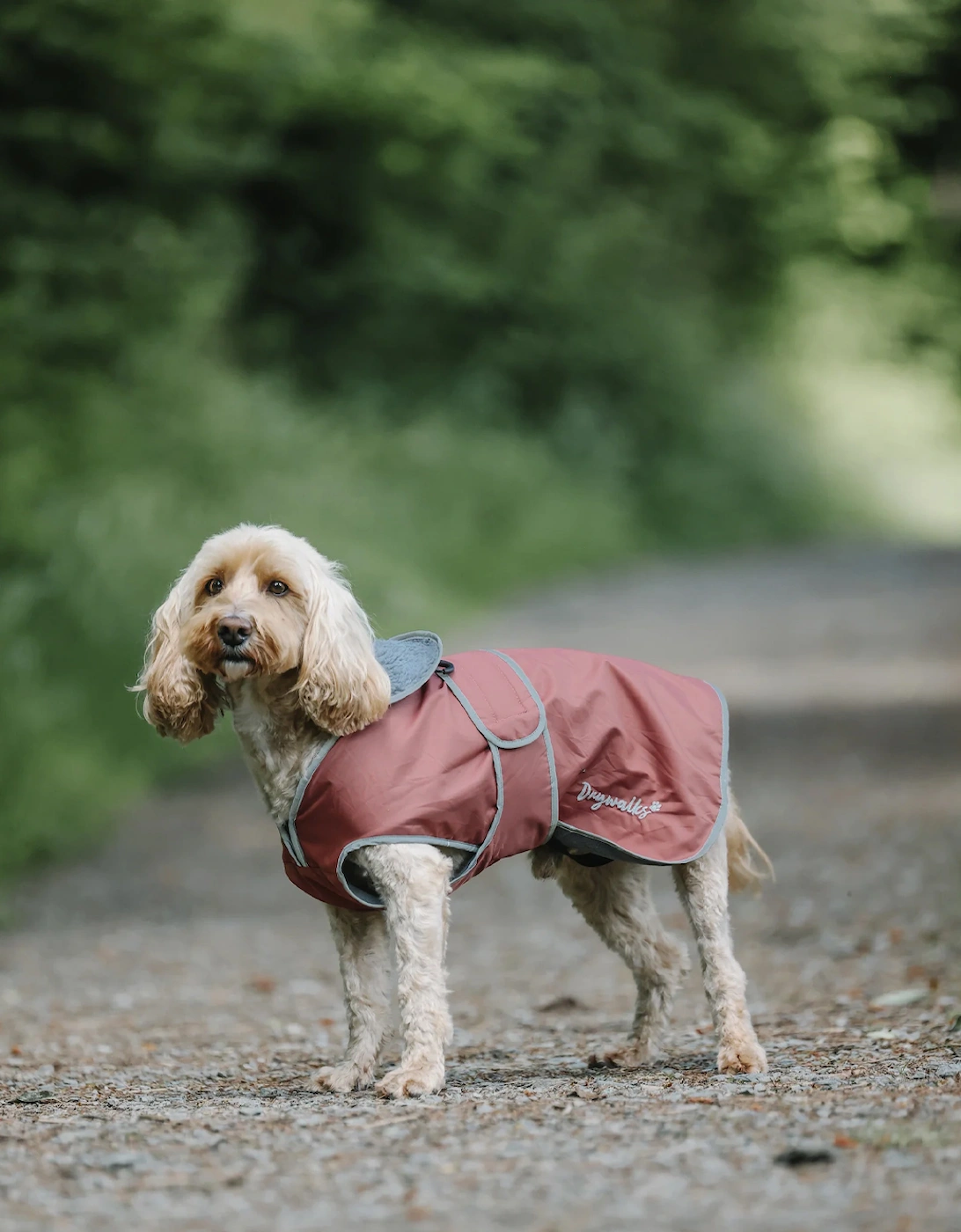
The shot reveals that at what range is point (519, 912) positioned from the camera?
30.2ft

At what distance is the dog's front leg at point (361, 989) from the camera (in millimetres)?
5262

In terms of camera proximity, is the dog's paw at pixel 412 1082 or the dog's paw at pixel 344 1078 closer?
the dog's paw at pixel 412 1082

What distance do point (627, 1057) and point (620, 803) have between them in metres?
0.80

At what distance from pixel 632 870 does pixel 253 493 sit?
35.1ft

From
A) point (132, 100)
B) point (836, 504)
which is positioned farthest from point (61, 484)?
point (836, 504)

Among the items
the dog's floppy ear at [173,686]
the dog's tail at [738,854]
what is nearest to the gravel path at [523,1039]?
the dog's tail at [738,854]

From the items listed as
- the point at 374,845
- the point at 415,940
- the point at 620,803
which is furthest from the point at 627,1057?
the point at 374,845

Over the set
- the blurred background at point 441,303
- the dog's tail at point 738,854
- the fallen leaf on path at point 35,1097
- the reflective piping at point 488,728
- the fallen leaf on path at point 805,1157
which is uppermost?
the blurred background at point 441,303

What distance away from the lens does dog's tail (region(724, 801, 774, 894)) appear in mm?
5645

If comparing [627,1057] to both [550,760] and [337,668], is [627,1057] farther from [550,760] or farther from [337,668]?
[337,668]

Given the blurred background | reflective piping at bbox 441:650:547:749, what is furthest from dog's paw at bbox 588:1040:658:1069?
the blurred background

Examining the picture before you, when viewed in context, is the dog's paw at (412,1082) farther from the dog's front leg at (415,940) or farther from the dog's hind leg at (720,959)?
the dog's hind leg at (720,959)

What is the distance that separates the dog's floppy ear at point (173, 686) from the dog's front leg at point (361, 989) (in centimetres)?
68

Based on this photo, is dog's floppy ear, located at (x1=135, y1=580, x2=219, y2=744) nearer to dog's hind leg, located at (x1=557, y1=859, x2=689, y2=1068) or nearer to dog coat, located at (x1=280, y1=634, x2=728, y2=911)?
dog coat, located at (x1=280, y1=634, x2=728, y2=911)
